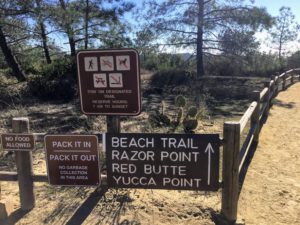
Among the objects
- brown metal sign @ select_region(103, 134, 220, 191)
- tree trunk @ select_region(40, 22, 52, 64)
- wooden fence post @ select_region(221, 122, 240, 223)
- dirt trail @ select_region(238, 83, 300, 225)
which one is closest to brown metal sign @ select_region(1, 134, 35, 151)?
brown metal sign @ select_region(103, 134, 220, 191)

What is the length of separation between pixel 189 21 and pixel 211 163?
1696cm

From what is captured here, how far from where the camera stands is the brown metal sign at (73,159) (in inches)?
Answer: 148

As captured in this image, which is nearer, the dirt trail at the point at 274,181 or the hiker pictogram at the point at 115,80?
the hiker pictogram at the point at 115,80

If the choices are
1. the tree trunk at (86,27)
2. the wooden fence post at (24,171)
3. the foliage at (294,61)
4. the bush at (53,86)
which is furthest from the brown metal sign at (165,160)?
the foliage at (294,61)

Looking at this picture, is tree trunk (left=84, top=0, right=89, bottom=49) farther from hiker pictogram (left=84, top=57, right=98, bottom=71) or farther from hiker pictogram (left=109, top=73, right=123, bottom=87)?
hiker pictogram (left=109, top=73, right=123, bottom=87)

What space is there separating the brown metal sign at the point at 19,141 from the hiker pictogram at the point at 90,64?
93 cm

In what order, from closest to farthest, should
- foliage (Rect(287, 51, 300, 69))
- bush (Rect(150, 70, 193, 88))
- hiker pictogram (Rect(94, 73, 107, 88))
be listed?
1. hiker pictogram (Rect(94, 73, 107, 88))
2. bush (Rect(150, 70, 193, 88))
3. foliage (Rect(287, 51, 300, 69))

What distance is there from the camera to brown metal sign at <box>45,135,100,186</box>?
3766 millimetres

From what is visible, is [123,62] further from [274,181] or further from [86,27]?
[86,27]

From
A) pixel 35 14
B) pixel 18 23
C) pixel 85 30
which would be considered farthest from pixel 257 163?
pixel 85 30

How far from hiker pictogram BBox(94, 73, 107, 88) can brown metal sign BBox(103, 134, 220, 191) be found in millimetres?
511

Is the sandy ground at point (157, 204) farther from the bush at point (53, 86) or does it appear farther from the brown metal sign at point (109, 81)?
the bush at point (53, 86)

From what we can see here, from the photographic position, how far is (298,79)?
21766 millimetres

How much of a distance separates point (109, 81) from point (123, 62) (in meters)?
0.25
